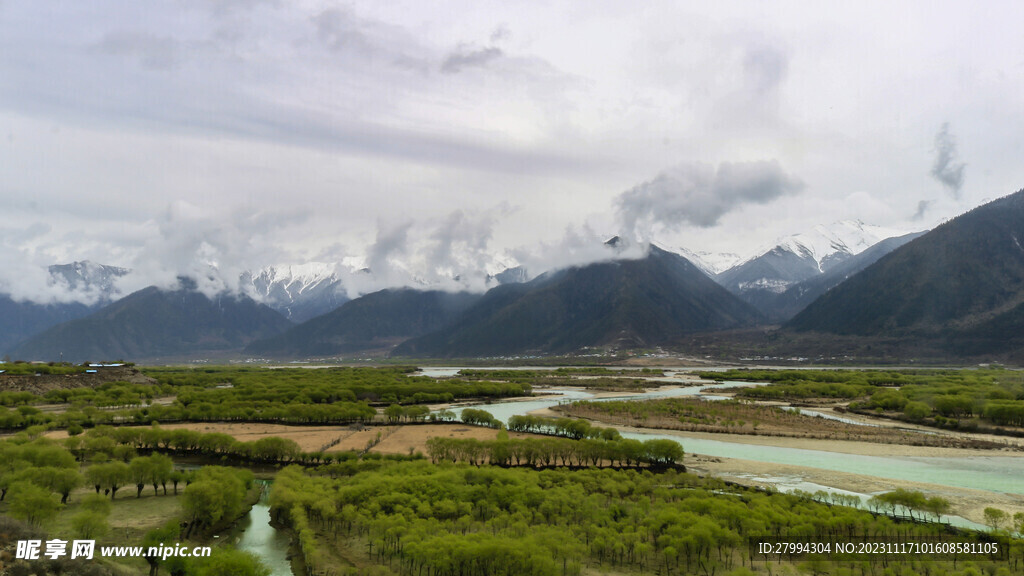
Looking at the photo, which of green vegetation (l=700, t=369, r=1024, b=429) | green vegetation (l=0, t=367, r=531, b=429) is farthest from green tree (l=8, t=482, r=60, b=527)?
green vegetation (l=700, t=369, r=1024, b=429)

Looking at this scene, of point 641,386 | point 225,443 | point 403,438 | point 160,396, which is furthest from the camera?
point 641,386

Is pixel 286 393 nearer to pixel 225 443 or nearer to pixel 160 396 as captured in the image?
pixel 160 396

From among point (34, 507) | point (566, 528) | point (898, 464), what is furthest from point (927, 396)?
point (34, 507)

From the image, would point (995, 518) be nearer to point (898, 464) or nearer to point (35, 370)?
point (898, 464)

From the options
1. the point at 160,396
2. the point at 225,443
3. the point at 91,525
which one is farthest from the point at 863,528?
the point at 160,396

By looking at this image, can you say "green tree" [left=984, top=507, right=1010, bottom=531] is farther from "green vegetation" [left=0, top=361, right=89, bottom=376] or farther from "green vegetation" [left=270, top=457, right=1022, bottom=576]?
"green vegetation" [left=0, top=361, right=89, bottom=376]

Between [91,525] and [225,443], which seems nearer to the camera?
[91,525]
